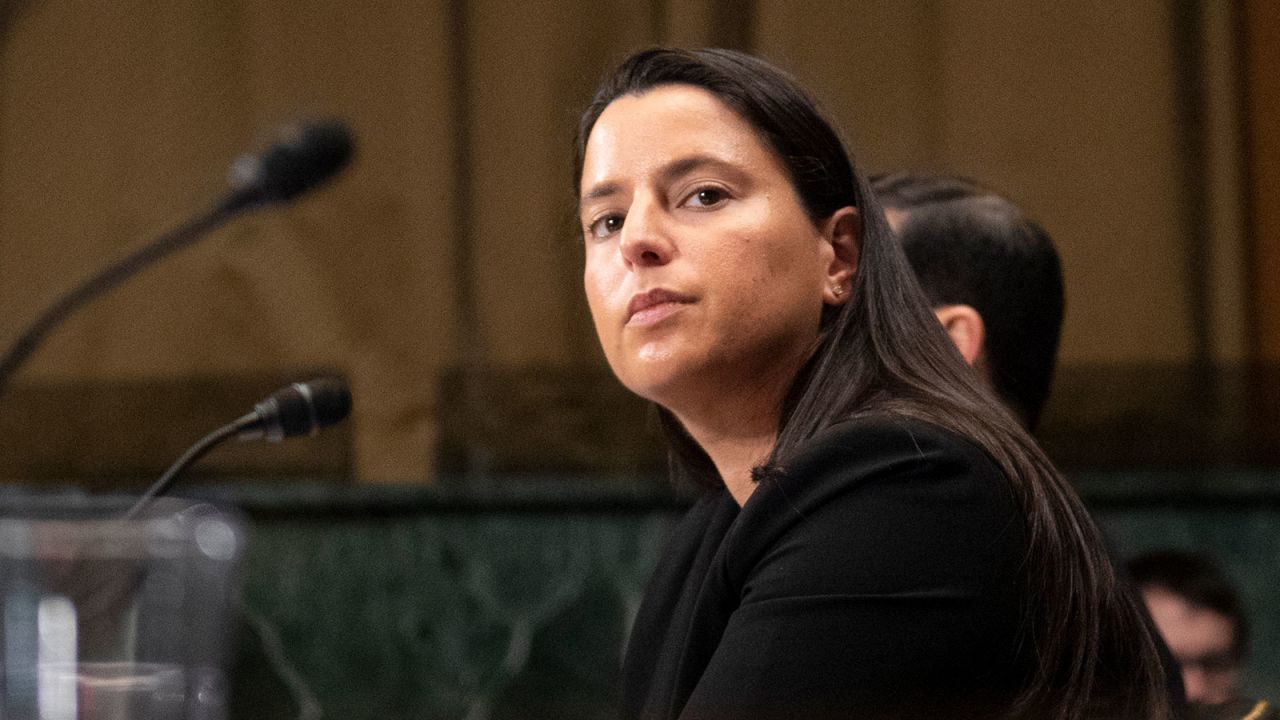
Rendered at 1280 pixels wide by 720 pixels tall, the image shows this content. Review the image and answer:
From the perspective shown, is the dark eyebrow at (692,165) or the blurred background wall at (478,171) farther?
the blurred background wall at (478,171)

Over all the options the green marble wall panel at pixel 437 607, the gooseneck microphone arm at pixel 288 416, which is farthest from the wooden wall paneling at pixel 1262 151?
the gooseneck microphone arm at pixel 288 416

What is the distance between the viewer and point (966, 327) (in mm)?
1710

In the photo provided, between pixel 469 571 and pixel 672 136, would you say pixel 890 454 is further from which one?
pixel 469 571

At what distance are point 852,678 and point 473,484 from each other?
1.76 metres

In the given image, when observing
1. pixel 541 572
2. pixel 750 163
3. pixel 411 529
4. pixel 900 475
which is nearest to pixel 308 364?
pixel 411 529

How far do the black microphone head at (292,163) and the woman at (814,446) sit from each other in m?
0.26

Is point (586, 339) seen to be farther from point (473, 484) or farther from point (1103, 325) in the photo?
point (1103, 325)

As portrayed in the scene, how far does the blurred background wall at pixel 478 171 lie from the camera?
2.82 metres

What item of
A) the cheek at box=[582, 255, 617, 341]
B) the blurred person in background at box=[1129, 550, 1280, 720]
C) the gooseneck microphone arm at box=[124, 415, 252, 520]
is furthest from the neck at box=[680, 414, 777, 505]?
the blurred person in background at box=[1129, 550, 1280, 720]

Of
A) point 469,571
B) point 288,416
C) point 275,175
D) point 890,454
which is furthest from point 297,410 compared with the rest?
point 469,571

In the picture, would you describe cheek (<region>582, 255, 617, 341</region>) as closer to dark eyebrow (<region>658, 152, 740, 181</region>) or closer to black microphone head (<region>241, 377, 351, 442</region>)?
dark eyebrow (<region>658, 152, 740, 181</region>)

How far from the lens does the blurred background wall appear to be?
2824 mm

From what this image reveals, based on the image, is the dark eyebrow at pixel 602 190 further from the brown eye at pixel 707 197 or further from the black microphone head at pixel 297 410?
the black microphone head at pixel 297 410

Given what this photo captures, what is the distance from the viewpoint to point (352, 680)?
2.75 metres
